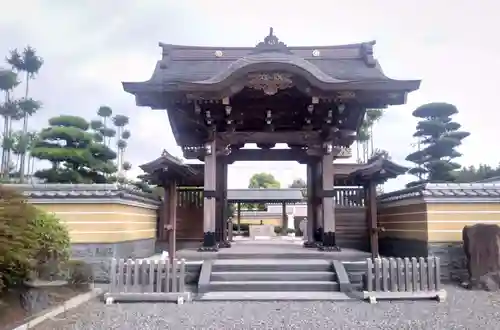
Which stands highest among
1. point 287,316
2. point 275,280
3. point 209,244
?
point 209,244

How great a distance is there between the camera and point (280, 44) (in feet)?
32.1

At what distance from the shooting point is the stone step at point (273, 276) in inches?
309

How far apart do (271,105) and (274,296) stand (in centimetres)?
464

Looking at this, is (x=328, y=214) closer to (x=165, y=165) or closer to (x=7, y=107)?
(x=165, y=165)

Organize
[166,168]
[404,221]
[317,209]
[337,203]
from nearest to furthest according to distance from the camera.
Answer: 1. [166,168]
2. [404,221]
3. [317,209]
4. [337,203]

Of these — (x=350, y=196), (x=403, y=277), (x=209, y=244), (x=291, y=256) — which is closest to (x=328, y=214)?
(x=291, y=256)

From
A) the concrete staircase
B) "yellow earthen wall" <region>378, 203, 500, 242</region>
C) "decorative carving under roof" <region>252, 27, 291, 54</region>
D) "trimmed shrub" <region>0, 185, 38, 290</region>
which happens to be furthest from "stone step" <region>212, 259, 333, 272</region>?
"decorative carving under roof" <region>252, 27, 291, 54</region>

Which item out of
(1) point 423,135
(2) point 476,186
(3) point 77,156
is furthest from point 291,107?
(3) point 77,156

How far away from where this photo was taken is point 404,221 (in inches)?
418

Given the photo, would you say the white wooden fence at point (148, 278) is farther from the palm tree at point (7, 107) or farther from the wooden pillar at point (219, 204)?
the palm tree at point (7, 107)

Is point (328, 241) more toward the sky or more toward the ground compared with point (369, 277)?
more toward the sky

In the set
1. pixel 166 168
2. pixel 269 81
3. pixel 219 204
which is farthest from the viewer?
pixel 219 204

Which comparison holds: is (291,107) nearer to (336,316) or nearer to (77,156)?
(336,316)

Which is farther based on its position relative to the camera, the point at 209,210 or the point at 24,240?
the point at 209,210
